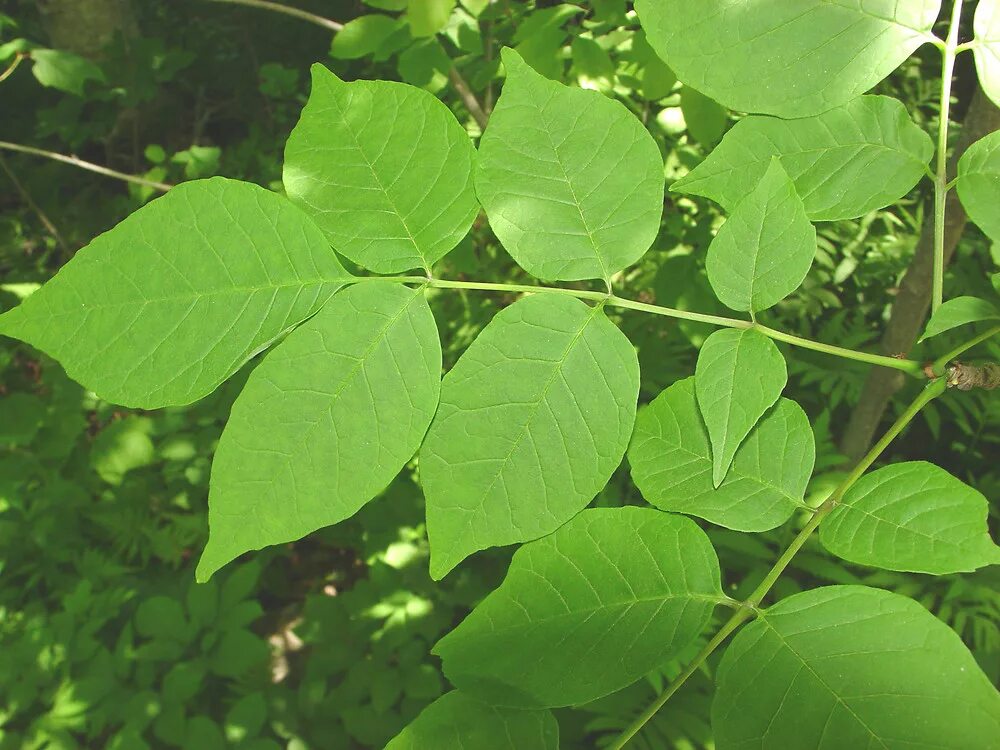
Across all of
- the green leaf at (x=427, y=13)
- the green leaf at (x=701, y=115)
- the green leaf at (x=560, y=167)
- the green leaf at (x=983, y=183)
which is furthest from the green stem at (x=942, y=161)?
the green leaf at (x=427, y=13)

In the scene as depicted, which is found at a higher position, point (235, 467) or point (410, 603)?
point (235, 467)

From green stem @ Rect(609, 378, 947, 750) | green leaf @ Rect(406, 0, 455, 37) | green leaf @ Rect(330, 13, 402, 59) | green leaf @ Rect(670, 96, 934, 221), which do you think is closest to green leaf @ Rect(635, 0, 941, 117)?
green leaf @ Rect(670, 96, 934, 221)

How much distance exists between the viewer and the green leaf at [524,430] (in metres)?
0.73

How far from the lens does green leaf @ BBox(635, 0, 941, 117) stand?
0.82 m

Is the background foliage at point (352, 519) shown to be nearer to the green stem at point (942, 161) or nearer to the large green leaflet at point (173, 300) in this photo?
the green stem at point (942, 161)

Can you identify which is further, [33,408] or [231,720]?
[33,408]

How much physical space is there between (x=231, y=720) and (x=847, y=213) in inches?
96.8

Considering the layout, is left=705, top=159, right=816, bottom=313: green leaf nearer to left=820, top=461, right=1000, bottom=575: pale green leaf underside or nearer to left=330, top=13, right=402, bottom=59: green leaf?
left=820, top=461, right=1000, bottom=575: pale green leaf underside

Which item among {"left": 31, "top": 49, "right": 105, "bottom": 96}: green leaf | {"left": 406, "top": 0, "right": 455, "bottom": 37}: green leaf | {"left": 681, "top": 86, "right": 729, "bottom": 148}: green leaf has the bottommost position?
{"left": 31, "top": 49, "right": 105, "bottom": 96}: green leaf

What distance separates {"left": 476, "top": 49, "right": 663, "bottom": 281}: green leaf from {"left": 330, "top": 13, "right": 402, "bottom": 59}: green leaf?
112cm

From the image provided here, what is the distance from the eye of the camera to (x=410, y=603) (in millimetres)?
2744

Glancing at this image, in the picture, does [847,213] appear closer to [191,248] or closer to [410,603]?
[191,248]

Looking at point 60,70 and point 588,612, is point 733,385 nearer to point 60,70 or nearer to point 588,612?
point 588,612

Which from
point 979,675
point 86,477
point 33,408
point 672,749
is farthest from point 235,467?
point 86,477
